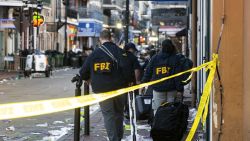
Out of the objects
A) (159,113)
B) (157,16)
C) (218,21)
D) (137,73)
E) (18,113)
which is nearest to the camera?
(18,113)

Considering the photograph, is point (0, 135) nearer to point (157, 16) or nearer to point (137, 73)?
point (137, 73)

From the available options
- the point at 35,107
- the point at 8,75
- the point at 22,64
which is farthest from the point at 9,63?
the point at 35,107

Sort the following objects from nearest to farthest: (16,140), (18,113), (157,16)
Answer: (18,113) < (16,140) < (157,16)

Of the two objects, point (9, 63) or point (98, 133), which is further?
point (9, 63)

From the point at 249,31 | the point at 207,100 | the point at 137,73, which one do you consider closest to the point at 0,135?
the point at 137,73

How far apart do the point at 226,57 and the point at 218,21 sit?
0.44 metres

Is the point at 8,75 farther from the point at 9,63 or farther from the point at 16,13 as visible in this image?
the point at 16,13

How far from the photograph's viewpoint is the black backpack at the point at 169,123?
28.5 ft

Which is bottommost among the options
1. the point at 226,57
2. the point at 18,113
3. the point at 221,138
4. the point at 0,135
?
the point at 0,135

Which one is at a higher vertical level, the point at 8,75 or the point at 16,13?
the point at 16,13

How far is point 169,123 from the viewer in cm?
869

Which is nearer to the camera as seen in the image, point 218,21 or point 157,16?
point 218,21

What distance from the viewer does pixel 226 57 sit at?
7391 millimetres

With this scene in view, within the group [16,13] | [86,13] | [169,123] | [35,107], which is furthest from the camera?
[86,13]
